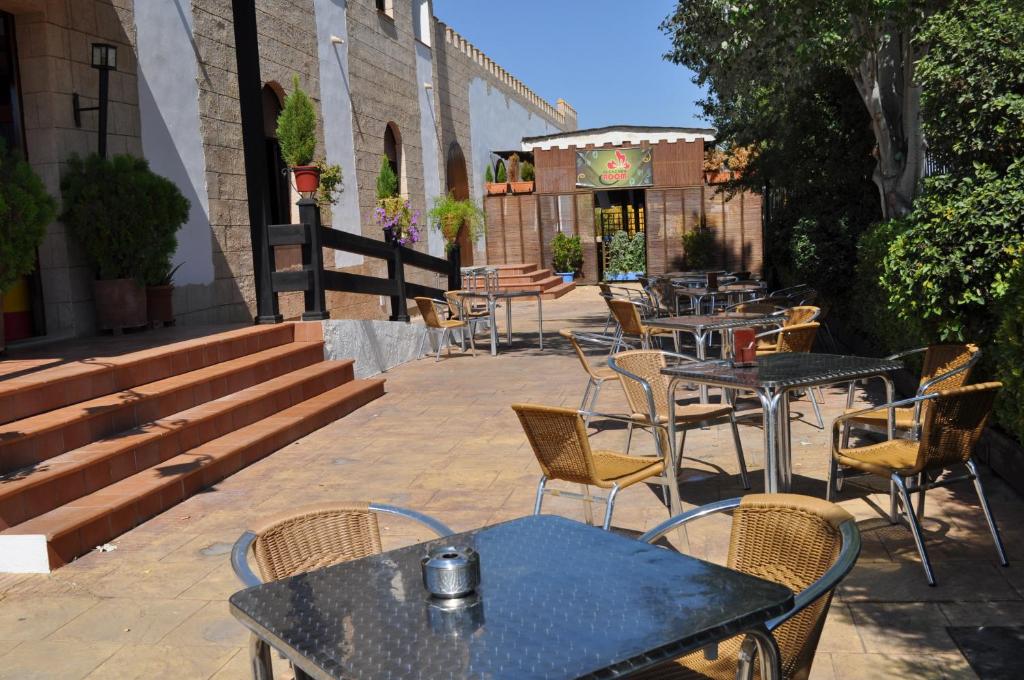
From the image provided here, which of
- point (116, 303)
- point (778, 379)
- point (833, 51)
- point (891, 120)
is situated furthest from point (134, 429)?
point (891, 120)

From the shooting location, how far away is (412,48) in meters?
17.5

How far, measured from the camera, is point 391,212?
14820 millimetres

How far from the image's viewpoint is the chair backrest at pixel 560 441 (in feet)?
11.8

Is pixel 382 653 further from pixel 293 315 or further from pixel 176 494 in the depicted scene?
pixel 293 315

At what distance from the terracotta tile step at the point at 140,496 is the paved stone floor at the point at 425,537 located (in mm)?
75

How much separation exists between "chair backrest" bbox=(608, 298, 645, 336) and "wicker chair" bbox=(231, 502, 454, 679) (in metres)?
5.46

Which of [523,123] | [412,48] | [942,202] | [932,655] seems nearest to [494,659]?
[932,655]

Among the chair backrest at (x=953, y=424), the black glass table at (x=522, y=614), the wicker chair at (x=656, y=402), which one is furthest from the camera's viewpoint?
the wicker chair at (x=656, y=402)

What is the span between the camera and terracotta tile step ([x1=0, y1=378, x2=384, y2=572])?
13.5 ft

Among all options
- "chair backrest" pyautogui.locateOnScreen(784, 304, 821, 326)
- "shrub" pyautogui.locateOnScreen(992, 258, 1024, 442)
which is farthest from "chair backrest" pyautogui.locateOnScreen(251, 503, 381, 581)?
"chair backrest" pyautogui.locateOnScreen(784, 304, 821, 326)

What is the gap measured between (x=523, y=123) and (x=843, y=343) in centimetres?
2002

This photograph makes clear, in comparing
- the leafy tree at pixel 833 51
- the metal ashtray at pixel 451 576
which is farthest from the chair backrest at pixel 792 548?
the leafy tree at pixel 833 51

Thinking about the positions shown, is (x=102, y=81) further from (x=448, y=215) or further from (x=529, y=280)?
(x=529, y=280)

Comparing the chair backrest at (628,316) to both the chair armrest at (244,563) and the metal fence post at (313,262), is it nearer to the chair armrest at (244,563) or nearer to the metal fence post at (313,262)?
the metal fence post at (313,262)
